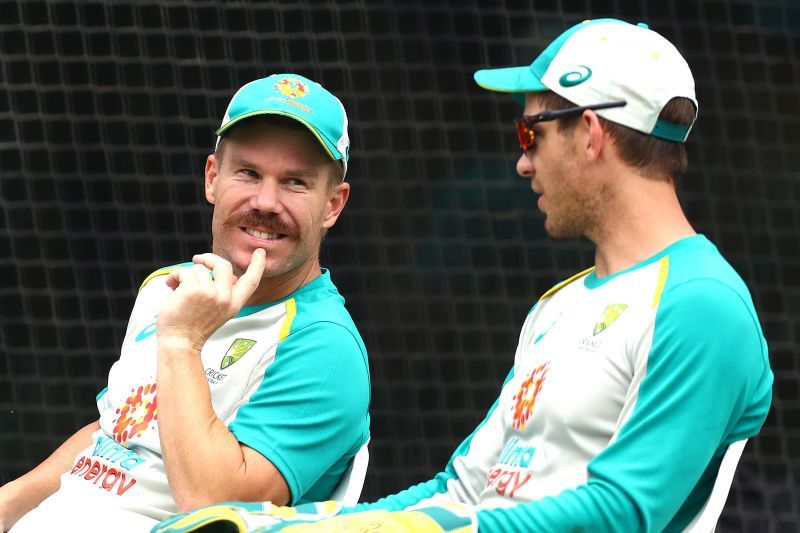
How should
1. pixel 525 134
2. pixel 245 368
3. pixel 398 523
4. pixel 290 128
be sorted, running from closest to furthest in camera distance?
pixel 398 523 < pixel 525 134 < pixel 245 368 < pixel 290 128

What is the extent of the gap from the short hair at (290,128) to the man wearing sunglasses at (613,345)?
36cm

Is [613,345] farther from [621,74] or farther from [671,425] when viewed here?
[621,74]

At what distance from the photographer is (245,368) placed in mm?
2352

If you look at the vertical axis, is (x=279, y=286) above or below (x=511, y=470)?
above

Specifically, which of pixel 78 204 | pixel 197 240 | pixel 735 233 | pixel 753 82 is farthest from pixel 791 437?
pixel 78 204

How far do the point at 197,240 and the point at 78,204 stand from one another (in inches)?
19.5

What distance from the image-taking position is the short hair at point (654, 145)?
2.11 metres

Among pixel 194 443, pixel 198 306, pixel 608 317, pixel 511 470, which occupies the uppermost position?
pixel 198 306

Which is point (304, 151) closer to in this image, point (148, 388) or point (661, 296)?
point (148, 388)

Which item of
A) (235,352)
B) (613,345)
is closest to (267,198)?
(235,352)

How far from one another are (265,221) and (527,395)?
651mm

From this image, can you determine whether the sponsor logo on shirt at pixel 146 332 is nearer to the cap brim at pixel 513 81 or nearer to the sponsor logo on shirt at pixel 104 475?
the sponsor logo on shirt at pixel 104 475

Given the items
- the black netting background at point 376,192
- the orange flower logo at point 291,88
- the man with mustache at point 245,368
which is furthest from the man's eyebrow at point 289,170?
the black netting background at point 376,192

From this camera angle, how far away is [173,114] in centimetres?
516
